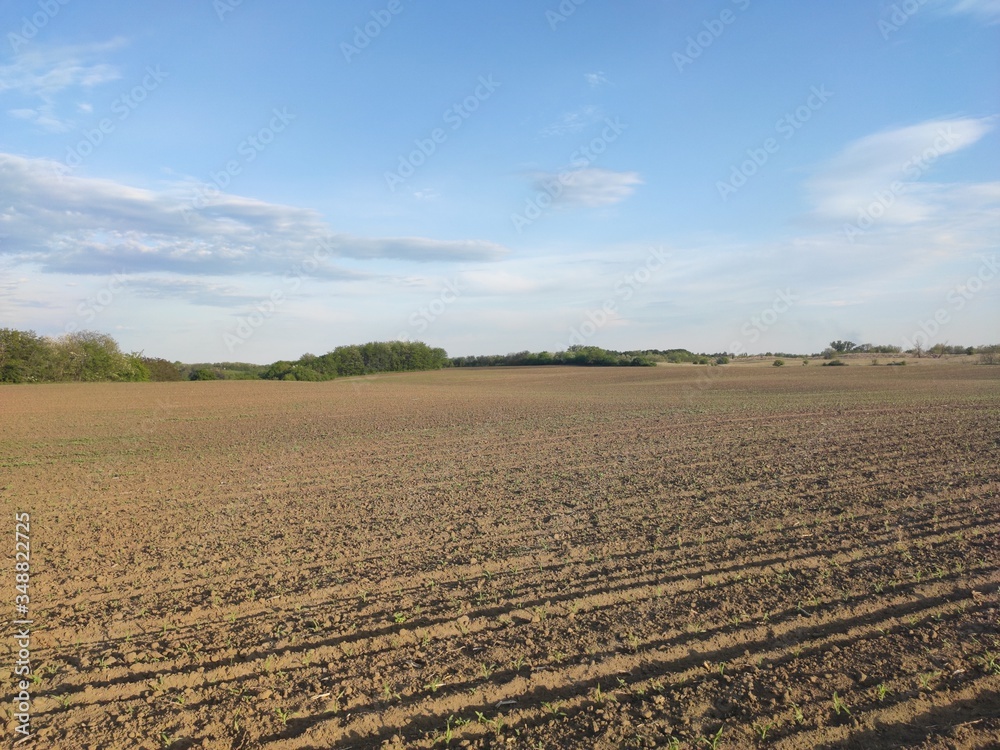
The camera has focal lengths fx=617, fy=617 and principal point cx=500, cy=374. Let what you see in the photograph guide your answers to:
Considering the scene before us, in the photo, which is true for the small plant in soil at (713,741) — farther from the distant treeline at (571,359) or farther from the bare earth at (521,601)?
the distant treeline at (571,359)

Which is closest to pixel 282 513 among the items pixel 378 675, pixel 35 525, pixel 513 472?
pixel 35 525

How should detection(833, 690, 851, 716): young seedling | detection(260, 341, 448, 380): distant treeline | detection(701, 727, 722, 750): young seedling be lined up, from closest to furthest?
detection(701, 727, 722, 750): young seedling, detection(833, 690, 851, 716): young seedling, detection(260, 341, 448, 380): distant treeline

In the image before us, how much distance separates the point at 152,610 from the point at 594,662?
4.34 meters

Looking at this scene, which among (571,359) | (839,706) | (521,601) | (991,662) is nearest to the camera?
(839,706)

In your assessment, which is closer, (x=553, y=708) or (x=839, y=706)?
(x=839, y=706)

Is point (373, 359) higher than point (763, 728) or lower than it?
higher

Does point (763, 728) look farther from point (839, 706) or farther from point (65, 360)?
point (65, 360)

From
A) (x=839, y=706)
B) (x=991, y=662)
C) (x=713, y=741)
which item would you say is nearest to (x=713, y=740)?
(x=713, y=741)

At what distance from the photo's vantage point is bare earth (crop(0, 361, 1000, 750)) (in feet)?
13.3

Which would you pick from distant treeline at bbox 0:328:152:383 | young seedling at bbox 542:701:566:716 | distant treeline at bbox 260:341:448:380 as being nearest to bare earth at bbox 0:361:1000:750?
young seedling at bbox 542:701:566:716

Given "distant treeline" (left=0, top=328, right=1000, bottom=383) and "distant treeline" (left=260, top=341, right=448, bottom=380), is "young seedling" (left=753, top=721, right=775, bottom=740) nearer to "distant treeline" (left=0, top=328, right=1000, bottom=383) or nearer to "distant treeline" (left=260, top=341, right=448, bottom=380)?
"distant treeline" (left=0, top=328, right=1000, bottom=383)

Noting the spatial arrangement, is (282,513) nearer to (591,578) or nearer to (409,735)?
(591,578)

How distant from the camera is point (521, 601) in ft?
19.5

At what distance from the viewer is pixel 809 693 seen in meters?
4.19
